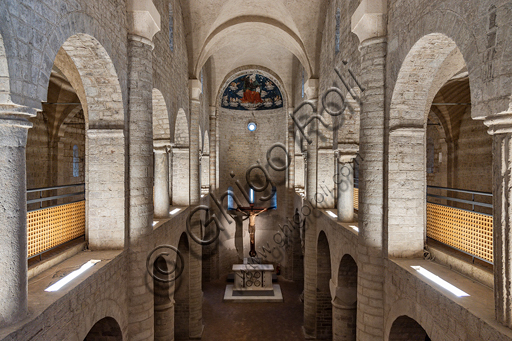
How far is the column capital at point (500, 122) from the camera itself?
10.1 feet

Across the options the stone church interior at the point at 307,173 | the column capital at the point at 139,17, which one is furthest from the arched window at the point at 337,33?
the column capital at the point at 139,17

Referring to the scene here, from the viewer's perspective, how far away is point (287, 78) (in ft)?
60.8

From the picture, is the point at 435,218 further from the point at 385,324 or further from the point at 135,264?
the point at 135,264

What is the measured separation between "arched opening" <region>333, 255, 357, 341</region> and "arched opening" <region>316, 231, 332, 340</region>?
9.18 ft

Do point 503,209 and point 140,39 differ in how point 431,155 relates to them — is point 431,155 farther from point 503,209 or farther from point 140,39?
point 140,39

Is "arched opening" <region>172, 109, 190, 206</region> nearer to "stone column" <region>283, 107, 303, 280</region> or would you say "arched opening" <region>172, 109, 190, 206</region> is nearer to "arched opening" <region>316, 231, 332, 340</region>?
"arched opening" <region>316, 231, 332, 340</region>

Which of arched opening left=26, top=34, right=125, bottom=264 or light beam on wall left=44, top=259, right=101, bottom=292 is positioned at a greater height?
arched opening left=26, top=34, right=125, bottom=264

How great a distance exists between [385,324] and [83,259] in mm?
5015

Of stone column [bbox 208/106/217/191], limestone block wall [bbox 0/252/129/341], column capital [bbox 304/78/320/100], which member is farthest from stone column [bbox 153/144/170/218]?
stone column [bbox 208/106/217/191]

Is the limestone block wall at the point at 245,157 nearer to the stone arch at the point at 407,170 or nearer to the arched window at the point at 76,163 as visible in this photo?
the arched window at the point at 76,163

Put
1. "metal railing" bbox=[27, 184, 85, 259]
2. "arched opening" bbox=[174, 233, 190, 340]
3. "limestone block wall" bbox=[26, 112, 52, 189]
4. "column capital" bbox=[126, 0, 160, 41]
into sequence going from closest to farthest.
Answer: "metal railing" bbox=[27, 184, 85, 259] < "column capital" bbox=[126, 0, 160, 41] < "arched opening" bbox=[174, 233, 190, 340] < "limestone block wall" bbox=[26, 112, 52, 189]

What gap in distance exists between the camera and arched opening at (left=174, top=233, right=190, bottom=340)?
37.3 feet

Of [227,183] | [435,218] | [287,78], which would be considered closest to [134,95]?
[435,218]

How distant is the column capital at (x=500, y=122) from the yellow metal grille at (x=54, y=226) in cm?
565
